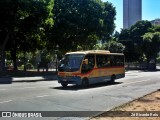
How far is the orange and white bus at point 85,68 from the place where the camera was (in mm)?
23438

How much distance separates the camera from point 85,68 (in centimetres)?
2391

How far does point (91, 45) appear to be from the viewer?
173 feet

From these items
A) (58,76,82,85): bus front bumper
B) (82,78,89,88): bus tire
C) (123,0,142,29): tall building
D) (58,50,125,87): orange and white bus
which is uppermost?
(123,0,142,29): tall building

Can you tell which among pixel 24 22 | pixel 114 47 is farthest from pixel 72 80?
pixel 114 47

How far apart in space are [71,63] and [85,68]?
3.23ft

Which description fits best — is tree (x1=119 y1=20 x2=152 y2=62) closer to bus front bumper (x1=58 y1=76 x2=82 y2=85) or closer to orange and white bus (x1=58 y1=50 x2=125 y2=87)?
orange and white bus (x1=58 y1=50 x2=125 y2=87)

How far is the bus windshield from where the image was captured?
77.2 ft

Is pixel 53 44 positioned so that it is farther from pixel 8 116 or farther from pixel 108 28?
pixel 8 116

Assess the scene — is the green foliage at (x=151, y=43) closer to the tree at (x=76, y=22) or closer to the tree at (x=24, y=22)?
the tree at (x=76, y=22)

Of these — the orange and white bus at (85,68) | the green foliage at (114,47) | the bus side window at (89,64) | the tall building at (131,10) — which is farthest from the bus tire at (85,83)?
the tall building at (131,10)

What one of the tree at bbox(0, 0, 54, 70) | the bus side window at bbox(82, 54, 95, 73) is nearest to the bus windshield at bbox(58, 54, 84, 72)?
the bus side window at bbox(82, 54, 95, 73)

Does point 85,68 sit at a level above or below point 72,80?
above

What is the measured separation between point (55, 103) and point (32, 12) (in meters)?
25.8

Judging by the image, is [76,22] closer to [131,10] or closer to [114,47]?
[114,47]
